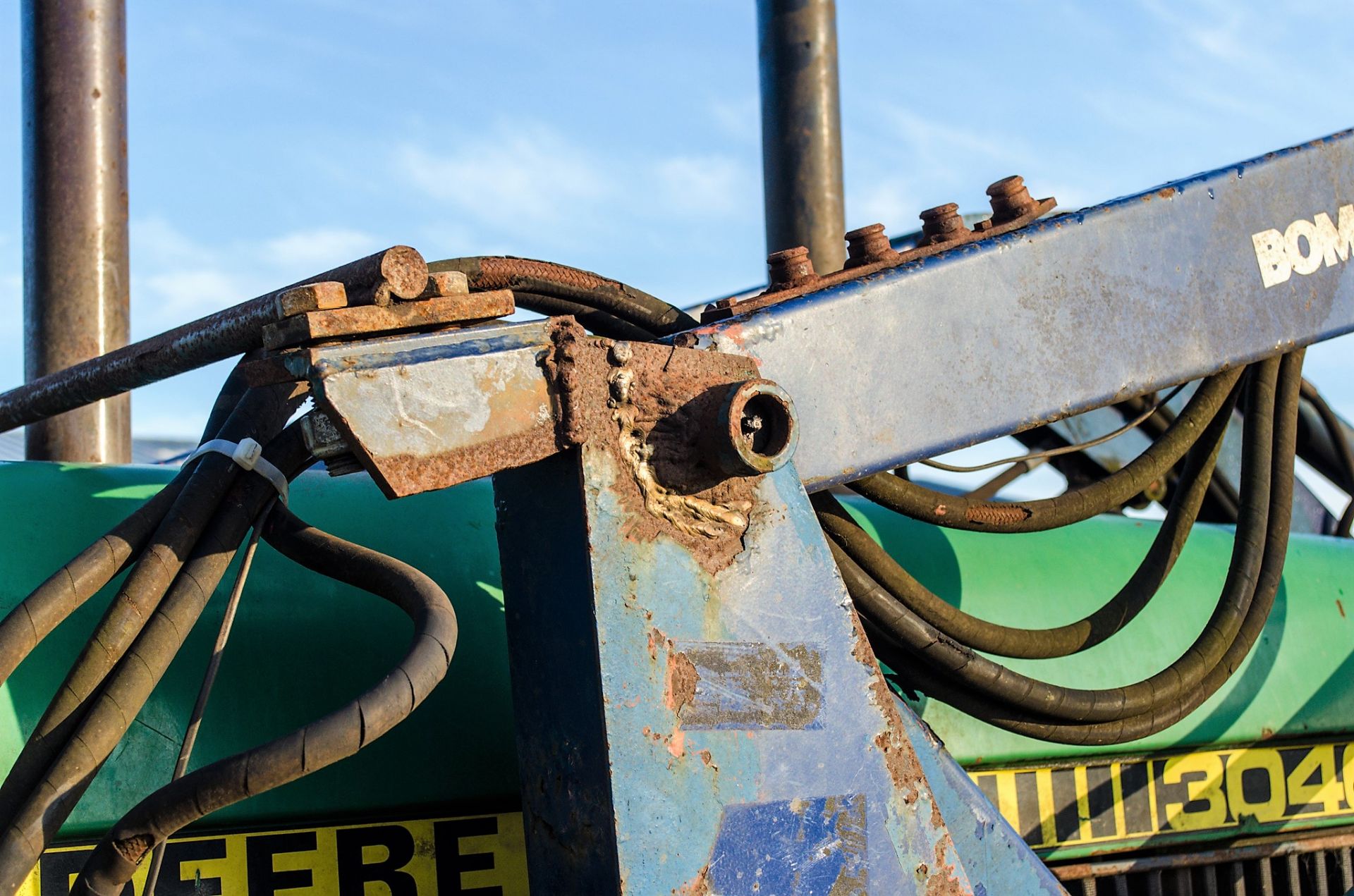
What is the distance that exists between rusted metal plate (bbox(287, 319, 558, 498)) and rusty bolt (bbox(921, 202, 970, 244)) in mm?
638

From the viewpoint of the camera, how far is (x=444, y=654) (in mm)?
1261

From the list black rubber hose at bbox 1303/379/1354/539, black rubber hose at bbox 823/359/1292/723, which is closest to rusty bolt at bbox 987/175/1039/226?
black rubber hose at bbox 823/359/1292/723

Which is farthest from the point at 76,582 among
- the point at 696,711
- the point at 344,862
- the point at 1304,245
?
the point at 1304,245

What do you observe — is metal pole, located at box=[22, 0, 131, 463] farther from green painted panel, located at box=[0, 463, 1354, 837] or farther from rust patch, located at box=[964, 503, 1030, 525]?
rust patch, located at box=[964, 503, 1030, 525]

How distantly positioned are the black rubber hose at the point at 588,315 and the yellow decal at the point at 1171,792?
0.86 m

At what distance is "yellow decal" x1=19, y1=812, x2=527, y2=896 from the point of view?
A: 1.46 meters

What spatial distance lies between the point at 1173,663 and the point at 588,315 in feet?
3.11

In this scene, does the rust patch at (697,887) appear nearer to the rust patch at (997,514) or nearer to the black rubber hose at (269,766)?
the black rubber hose at (269,766)

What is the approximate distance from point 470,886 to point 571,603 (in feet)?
1.55

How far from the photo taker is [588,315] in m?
1.65

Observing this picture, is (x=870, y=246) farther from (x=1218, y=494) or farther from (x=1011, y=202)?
(x=1218, y=494)

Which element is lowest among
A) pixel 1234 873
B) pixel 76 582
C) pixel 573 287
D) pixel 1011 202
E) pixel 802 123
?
pixel 1234 873

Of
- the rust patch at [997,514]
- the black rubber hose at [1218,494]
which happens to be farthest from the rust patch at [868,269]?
the black rubber hose at [1218,494]

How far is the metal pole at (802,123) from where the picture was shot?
14.9 ft
